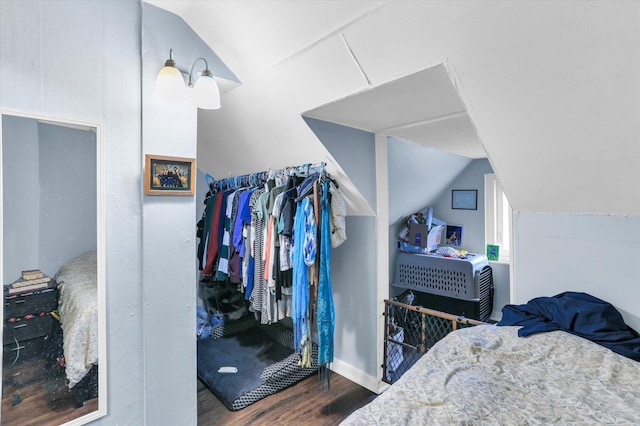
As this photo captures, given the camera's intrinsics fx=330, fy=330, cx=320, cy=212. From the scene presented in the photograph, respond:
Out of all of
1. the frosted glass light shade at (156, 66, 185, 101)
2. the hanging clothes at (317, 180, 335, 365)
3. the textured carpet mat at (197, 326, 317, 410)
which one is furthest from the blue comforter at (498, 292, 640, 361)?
the frosted glass light shade at (156, 66, 185, 101)

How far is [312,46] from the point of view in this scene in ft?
5.04

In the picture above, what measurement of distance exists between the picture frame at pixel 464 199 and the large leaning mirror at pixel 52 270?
328 cm

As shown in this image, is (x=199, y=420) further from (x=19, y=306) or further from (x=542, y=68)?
(x=542, y=68)

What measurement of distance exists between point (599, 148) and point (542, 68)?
0.44 m

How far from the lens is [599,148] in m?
1.31

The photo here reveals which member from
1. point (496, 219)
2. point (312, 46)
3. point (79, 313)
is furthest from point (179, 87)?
point (496, 219)

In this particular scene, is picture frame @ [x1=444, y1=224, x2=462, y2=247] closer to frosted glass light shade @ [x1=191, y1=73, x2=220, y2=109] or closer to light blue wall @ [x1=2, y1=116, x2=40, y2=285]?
frosted glass light shade @ [x1=191, y1=73, x2=220, y2=109]

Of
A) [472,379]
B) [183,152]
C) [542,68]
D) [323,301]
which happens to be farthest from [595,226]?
[183,152]

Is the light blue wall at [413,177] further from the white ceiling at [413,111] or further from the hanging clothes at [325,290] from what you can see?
the hanging clothes at [325,290]

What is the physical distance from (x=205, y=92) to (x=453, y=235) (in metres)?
3.00

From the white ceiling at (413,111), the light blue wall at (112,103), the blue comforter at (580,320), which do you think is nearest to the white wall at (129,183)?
the light blue wall at (112,103)

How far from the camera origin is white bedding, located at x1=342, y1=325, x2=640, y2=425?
98 centimetres

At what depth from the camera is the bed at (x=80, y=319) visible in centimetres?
148

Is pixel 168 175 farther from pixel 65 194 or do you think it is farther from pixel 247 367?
pixel 247 367
